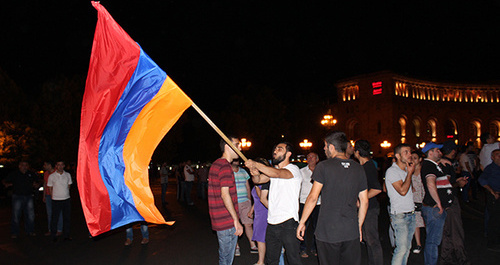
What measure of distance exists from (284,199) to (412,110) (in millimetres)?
82765

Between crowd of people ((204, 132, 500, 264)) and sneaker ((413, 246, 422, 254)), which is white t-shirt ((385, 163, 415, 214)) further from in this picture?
sneaker ((413, 246, 422, 254))

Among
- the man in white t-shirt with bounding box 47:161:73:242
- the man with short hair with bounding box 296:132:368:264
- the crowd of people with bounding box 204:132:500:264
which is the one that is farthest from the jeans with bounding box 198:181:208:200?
the man with short hair with bounding box 296:132:368:264

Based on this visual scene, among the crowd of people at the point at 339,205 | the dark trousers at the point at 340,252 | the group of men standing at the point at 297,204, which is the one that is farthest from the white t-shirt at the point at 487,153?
the dark trousers at the point at 340,252

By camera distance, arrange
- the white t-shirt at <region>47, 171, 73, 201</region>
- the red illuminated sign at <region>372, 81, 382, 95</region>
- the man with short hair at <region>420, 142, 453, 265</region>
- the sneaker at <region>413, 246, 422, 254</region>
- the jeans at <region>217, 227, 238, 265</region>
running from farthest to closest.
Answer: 1. the red illuminated sign at <region>372, 81, 382, 95</region>
2. the white t-shirt at <region>47, 171, 73, 201</region>
3. the sneaker at <region>413, 246, 422, 254</region>
4. the man with short hair at <region>420, 142, 453, 265</region>
5. the jeans at <region>217, 227, 238, 265</region>

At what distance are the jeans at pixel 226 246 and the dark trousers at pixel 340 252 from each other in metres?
1.36

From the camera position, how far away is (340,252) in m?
4.70

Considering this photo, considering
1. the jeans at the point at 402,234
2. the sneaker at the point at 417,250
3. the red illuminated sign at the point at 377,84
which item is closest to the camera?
the jeans at the point at 402,234

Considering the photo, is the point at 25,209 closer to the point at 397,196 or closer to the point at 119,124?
the point at 119,124

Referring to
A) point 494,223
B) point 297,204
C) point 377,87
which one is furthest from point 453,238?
point 377,87

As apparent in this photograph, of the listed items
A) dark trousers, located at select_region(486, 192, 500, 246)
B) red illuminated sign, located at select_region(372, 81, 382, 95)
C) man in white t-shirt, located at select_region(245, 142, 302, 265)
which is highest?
red illuminated sign, located at select_region(372, 81, 382, 95)

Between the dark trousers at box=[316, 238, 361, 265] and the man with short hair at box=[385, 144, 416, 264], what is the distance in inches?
66.2

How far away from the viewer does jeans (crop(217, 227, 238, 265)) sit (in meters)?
5.52

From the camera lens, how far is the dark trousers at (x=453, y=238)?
6668 mm

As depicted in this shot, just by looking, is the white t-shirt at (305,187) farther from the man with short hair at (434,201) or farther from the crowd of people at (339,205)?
the man with short hair at (434,201)
